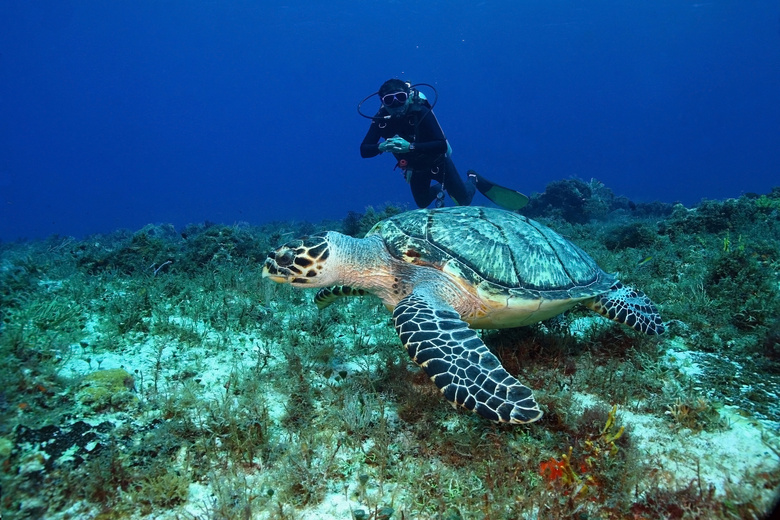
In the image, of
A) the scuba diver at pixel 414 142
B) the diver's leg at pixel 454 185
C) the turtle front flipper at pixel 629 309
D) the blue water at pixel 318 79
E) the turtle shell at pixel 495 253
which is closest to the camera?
the turtle shell at pixel 495 253

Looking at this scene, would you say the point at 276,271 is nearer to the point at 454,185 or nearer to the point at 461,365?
the point at 461,365

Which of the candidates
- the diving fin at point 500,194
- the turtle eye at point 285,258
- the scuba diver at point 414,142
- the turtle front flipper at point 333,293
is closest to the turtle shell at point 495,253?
the turtle front flipper at point 333,293

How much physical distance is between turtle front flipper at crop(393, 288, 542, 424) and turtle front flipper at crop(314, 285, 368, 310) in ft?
4.09

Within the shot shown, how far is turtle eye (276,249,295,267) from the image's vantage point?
374cm

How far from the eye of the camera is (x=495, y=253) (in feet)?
12.7

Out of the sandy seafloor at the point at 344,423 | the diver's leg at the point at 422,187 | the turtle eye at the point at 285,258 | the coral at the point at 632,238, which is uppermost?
the diver's leg at the point at 422,187

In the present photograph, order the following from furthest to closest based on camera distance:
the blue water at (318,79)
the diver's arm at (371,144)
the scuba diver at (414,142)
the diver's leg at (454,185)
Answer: the blue water at (318,79) → the diver's leg at (454,185) → the diver's arm at (371,144) → the scuba diver at (414,142)

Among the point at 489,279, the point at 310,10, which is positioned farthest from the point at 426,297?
the point at 310,10

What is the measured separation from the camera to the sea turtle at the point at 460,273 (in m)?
3.61

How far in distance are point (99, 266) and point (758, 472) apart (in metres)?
9.25

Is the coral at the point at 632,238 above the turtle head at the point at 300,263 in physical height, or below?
above

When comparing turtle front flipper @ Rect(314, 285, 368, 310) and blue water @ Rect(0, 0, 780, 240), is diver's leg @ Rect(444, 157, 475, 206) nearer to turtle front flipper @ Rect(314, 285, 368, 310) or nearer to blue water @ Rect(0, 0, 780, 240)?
turtle front flipper @ Rect(314, 285, 368, 310)

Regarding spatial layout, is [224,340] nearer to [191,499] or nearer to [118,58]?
[191,499]

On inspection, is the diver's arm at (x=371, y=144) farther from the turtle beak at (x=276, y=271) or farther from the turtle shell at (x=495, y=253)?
the turtle beak at (x=276, y=271)
